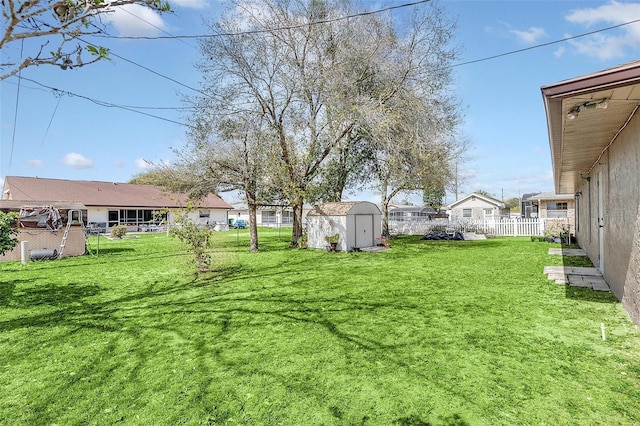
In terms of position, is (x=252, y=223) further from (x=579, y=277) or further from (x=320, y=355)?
(x=320, y=355)

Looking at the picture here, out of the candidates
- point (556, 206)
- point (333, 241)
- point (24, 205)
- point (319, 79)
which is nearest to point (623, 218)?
point (333, 241)

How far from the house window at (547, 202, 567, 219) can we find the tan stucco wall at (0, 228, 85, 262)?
89.8 feet

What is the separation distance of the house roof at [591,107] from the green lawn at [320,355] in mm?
2687

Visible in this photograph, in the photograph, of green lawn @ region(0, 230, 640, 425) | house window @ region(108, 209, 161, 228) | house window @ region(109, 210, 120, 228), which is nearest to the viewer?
green lawn @ region(0, 230, 640, 425)

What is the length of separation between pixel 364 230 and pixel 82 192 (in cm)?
2520

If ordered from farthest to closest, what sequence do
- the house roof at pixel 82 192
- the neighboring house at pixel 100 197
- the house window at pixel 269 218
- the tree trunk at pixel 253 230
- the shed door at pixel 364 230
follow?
the house window at pixel 269 218, the neighboring house at pixel 100 197, the house roof at pixel 82 192, the shed door at pixel 364 230, the tree trunk at pixel 253 230

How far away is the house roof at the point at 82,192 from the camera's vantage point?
84.3 ft

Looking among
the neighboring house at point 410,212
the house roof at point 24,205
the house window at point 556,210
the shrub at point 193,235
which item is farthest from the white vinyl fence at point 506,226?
the house roof at point 24,205

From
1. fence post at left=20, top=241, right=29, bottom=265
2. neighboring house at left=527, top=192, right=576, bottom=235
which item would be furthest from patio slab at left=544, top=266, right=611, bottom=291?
neighboring house at left=527, top=192, right=576, bottom=235

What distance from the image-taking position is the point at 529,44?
34.5 ft

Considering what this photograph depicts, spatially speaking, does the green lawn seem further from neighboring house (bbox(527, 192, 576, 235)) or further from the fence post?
neighboring house (bbox(527, 192, 576, 235))

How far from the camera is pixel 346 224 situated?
14.6 m

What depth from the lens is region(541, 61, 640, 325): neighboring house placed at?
3432 millimetres

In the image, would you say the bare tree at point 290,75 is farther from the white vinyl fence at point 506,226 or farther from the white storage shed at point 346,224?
the white vinyl fence at point 506,226
